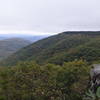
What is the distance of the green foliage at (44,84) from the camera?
810 inches

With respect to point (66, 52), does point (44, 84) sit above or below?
above

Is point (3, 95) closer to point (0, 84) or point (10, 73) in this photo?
point (0, 84)

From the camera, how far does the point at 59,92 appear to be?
2047cm

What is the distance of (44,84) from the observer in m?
22.0

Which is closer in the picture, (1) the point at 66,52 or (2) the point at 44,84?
(2) the point at 44,84

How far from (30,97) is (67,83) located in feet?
13.9

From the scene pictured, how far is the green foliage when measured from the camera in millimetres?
20562

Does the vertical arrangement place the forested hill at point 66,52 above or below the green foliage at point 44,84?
below

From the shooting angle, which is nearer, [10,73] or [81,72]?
[81,72]

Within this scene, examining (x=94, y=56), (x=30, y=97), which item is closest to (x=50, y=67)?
(x=30, y=97)

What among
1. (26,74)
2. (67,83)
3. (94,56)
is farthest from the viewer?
(94,56)

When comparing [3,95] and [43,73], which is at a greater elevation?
[43,73]

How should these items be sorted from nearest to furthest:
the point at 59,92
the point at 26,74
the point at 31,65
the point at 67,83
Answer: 1. the point at 59,92
2. the point at 67,83
3. the point at 26,74
4. the point at 31,65

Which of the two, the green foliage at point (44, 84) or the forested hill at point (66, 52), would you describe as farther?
the forested hill at point (66, 52)
